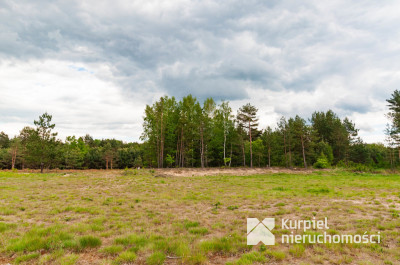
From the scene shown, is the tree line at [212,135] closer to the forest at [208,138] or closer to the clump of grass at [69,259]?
the forest at [208,138]

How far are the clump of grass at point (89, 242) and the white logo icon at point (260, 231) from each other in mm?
4574

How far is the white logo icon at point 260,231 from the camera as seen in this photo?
589cm

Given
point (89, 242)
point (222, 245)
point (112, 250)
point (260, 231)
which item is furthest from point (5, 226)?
point (260, 231)

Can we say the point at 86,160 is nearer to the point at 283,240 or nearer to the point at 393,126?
the point at 283,240

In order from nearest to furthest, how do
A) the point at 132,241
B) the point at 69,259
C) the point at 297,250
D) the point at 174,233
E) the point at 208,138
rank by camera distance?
the point at 69,259 < the point at 297,250 < the point at 132,241 < the point at 174,233 < the point at 208,138

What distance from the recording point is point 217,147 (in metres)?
49.9

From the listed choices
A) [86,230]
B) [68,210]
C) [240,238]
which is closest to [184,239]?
[240,238]

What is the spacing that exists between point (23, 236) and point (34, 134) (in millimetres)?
37728

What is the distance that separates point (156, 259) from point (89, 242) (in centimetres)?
239

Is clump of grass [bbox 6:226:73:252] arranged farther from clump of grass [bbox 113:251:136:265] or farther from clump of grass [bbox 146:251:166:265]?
clump of grass [bbox 146:251:166:265]

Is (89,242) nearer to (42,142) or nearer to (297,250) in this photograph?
(297,250)

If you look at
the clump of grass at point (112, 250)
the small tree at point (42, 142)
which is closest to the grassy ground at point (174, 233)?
the clump of grass at point (112, 250)

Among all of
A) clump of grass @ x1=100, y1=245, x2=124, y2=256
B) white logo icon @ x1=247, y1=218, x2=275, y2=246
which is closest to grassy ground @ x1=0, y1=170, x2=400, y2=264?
clump of grass @ x1=100, y1=245, x2=124, y2=256

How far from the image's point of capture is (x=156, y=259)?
4.63 meters
